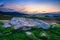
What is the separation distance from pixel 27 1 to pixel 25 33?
0.39 metres

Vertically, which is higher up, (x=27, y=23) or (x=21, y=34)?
(x=27, y=23)

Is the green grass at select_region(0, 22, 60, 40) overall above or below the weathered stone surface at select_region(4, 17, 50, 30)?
below

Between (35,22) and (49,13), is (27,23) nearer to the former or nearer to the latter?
(35,22)

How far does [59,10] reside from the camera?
1534 mm

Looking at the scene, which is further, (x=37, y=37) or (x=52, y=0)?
(x=52, y=0)

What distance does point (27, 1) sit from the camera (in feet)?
5.02

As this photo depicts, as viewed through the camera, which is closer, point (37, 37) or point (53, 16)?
point (37, 37)

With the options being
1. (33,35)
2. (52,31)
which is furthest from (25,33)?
(52,31)

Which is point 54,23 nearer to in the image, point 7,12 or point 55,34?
point 55,34

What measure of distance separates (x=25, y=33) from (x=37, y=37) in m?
0.14

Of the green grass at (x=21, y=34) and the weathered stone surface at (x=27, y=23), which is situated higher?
the weathered stone surface at (x=27, y=23)

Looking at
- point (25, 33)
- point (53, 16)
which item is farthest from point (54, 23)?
point (25, 33)

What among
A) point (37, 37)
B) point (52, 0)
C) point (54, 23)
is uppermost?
point (52, 0)

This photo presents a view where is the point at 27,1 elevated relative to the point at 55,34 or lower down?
elevated
